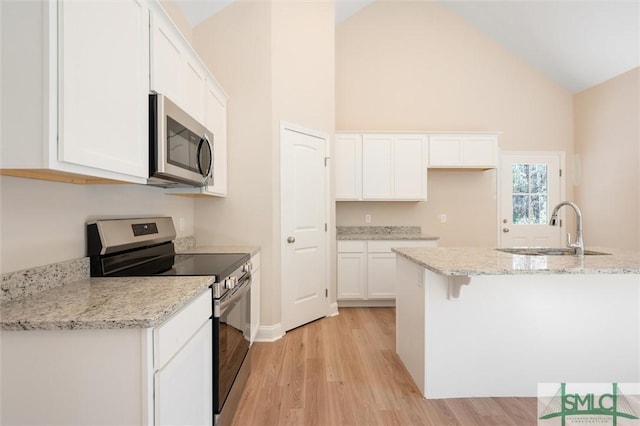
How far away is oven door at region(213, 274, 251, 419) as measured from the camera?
1596mm

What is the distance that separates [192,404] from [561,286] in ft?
7.29

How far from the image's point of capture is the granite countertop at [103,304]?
0.97m

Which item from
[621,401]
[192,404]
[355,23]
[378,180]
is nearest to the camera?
[192,404]

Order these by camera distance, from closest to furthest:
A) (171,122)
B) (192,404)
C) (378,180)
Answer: (192,404)
(171,122)
(378,180)

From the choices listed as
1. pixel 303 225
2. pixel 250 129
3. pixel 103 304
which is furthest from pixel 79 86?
pixel 303 225

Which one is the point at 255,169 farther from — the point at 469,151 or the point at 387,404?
the point at 469,151

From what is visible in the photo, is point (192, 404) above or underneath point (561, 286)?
underneath

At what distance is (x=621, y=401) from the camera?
2.02 m

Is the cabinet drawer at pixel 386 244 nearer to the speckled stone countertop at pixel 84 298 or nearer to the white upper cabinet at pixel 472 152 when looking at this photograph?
the white upper cabinet at pixel 472 152

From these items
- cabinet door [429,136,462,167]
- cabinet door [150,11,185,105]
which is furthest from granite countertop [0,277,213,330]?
cabinet door [429,136,462,167]

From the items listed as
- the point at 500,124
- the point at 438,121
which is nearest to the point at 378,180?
the point at 438,121

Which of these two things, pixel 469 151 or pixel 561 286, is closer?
pixel 561 286

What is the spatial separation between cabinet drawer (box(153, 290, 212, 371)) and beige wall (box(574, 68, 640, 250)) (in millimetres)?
4990

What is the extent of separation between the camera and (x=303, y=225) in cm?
338
